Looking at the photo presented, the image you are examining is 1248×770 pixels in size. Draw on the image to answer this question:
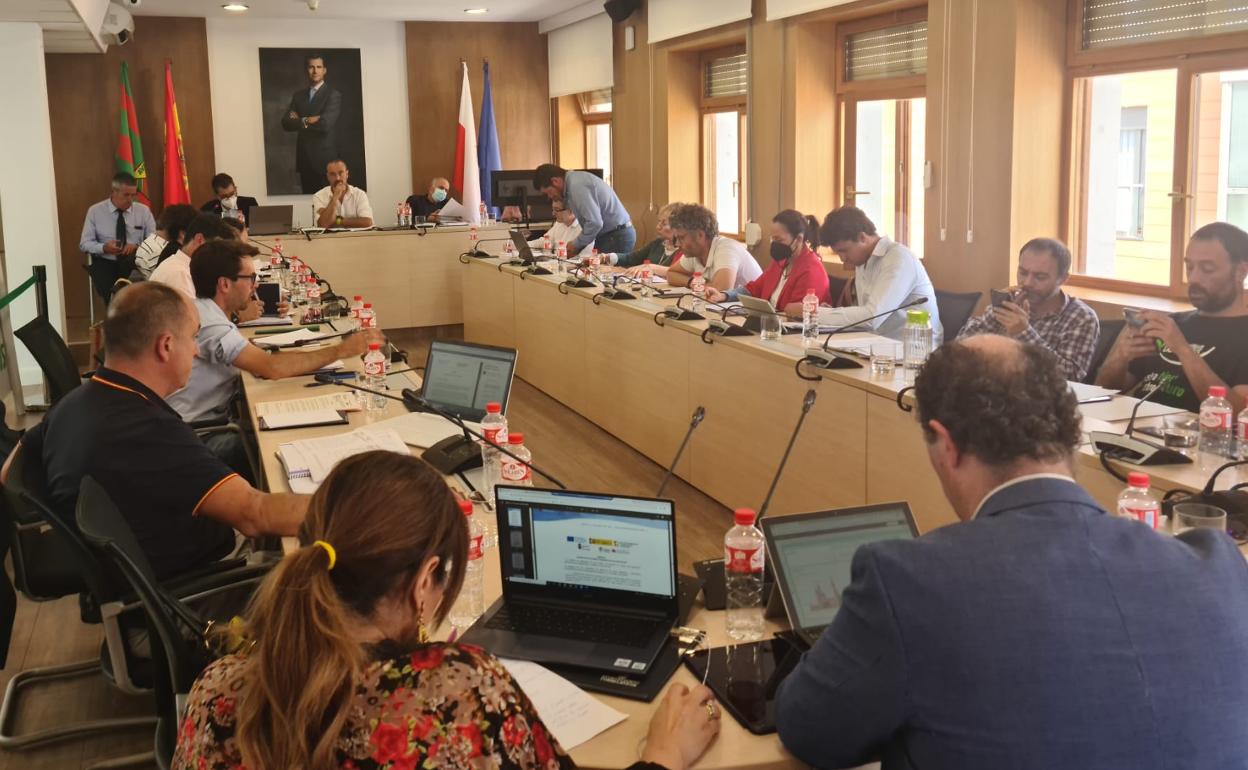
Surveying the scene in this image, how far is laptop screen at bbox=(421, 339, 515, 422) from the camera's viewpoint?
3.39 meters

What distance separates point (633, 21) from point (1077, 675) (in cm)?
904

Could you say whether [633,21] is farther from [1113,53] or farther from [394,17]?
[1113,53]

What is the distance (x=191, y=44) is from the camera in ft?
35.2

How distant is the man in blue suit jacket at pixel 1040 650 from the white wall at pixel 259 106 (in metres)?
10.8

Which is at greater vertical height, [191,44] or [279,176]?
[191,44]

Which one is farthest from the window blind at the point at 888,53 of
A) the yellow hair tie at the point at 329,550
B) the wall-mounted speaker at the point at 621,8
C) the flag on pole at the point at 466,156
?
the yellow hair tie at the point at 329,550

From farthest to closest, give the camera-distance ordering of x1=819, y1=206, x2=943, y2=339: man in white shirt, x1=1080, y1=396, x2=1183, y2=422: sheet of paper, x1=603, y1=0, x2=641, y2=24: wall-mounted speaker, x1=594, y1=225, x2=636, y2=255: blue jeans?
x1=603, y1=0, x2=641, y2=24: wall-mounted speaker, x1=594, y1=225, x2=636, y2=255: blue jeans, x1=819, y1=206, x2=943, y2=339: man in white shirt, x1=1080, y1=396, x2=1183, y2=422: sheet of paper

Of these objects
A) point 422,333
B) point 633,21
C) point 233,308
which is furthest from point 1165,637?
point 633,21

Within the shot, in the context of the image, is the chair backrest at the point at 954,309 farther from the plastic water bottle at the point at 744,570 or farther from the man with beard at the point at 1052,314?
the plastic water bottle at the point at 744,570

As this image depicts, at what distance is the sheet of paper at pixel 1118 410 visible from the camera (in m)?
3.12

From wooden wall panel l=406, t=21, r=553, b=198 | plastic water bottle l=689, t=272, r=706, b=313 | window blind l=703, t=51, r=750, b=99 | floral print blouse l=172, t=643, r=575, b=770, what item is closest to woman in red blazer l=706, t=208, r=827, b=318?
plastic water bottle l=689, t=272, r=706, b=313

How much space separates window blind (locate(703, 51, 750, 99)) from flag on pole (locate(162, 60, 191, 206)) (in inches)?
194

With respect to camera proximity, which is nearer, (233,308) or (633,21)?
(233,308)

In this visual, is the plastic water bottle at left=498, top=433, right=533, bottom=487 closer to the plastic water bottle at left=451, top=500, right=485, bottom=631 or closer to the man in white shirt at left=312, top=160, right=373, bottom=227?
the plastic water bottle at left=451, top=500, right=485, bottom=631
